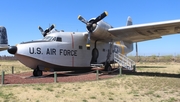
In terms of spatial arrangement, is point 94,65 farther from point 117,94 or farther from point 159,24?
point 117,94

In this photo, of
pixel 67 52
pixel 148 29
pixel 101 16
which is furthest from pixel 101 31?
pixel 148 29

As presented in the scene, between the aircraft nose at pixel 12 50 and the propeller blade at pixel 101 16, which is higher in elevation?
the propeller blade at pixel 101 16

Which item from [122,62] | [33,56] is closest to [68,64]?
[33,56]

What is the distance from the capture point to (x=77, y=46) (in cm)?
1931

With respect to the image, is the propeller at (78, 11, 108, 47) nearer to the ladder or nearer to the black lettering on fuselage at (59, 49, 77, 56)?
the black lettering on fuselage at (59, 49, 77, 56)

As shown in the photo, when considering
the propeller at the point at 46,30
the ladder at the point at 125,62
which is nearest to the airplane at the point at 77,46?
the ladder at the point at 125,62

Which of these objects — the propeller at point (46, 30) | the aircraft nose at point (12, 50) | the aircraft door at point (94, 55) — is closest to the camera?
the aircraft nose at point (12, 50)

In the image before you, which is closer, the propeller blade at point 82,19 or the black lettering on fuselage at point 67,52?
the black lettering on fuselage at point 67,52

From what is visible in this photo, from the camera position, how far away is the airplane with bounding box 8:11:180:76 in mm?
15531

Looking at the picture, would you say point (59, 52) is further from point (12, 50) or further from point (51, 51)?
point (12, 50)

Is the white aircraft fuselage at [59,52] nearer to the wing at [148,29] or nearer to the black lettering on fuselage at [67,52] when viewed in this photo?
the black lettering on fuselage at [67,52]

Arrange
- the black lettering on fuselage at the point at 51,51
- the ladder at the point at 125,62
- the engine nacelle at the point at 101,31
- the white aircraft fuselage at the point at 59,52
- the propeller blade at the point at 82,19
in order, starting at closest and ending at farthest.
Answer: the white aircraft fuselage at the point at 59,52
the black lettering on fuselage at the point at 51,51
the engine nacelle at the point at 101,31
the propeller blade at the point at 82,19
the ladder at the point at 125,62

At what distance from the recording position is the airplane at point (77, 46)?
1553 cm

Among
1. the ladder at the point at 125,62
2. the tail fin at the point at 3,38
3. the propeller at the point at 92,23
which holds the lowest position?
the ladder at the point at 125,62
